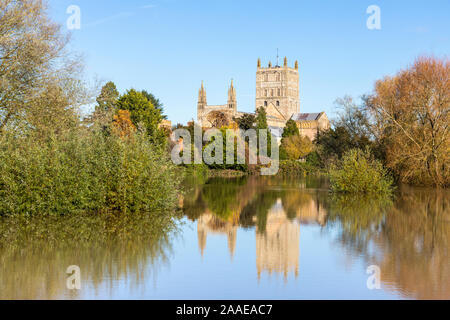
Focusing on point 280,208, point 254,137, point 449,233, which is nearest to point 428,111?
point 280,208

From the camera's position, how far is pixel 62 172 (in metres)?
16.3

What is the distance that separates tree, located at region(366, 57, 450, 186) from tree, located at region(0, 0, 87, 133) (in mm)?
19764

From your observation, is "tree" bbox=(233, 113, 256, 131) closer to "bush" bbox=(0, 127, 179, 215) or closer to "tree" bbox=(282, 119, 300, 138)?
"tree" bbox=(282, 119, 300, 138)

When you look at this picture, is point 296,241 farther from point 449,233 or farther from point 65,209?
point 65,209

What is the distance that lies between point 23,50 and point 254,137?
4956cm

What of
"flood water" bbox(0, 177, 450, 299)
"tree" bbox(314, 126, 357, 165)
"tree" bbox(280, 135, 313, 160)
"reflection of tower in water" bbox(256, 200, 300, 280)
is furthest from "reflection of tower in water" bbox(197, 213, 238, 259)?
"tree" bbox(280, 135, 313, 160)

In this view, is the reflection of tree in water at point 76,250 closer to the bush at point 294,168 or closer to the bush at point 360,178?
the bush at point 360,178

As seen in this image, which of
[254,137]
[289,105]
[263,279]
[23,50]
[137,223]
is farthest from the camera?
[289,105]

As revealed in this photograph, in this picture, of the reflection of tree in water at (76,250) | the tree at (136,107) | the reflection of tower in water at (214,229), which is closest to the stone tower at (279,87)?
the tree at (136,107)

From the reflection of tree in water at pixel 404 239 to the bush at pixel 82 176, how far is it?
573 centimetres

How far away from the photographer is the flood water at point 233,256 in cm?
827

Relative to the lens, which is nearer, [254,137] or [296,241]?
[296,241]

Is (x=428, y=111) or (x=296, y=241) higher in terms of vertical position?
(x=428, y=111)
